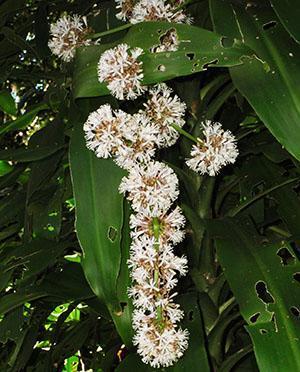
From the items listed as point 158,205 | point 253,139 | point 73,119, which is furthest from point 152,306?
point 253,139

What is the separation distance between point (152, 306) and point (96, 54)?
252mm

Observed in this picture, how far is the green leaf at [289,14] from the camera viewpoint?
0.53 metres

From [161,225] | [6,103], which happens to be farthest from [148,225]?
[6,103]

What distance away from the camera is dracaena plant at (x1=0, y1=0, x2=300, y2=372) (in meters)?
0.53

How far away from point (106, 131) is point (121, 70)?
57 millimetres

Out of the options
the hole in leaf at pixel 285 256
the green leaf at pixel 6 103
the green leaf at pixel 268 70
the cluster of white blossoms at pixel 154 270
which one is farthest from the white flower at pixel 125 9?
the green leaf at pixel 6 103

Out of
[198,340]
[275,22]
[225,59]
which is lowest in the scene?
[198,340]

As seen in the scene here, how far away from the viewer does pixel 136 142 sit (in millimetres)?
538

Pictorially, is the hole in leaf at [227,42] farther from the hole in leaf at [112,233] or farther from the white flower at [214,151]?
the hole in leaf at [112,233]

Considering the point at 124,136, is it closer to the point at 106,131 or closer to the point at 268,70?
the point at 106,131

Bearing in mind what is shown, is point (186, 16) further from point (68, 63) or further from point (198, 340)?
point (198, 340)

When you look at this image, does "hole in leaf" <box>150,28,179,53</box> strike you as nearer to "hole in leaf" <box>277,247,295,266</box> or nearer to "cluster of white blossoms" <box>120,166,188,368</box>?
"cluster of white blossoms" <box>120,166,188,368</box>

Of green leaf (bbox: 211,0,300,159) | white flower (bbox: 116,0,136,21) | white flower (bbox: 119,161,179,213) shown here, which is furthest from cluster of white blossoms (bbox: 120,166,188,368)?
white flower (bbox: 116,0,136,21)

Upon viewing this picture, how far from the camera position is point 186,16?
64 cm
